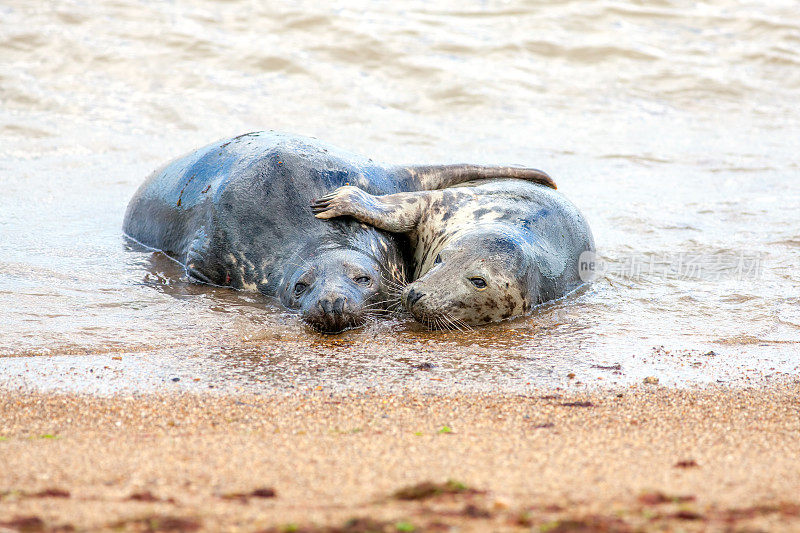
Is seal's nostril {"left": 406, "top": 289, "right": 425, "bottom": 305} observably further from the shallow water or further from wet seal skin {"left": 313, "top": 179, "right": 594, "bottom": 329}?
the shallow water

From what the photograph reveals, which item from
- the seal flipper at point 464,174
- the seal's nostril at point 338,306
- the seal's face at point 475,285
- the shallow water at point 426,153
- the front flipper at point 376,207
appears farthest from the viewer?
the seal flipper at point 464,174

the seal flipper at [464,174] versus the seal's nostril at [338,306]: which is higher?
the seal flipper at [464,174]

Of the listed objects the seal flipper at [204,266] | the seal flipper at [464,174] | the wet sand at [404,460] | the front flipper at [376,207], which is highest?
the seal flipper at [464,174]

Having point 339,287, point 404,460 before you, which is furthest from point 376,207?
point 404,460

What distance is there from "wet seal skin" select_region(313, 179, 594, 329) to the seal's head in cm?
23

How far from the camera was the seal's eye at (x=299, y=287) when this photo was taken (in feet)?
17.7

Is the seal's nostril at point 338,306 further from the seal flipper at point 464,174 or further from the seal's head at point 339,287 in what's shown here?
the seal flipper at point 464,174

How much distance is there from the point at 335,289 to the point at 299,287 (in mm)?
367

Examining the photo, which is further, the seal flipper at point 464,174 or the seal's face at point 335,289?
the seal flipper at point 464,174

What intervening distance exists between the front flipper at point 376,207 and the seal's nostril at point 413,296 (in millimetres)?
775

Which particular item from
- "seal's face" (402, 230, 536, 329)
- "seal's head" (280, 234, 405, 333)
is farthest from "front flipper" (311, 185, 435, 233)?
"seal's face" (402, 230, 536, 329)

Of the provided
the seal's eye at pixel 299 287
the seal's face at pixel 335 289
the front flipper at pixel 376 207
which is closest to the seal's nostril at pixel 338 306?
the seal's face at pixel 335 289

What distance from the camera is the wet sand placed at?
2.35m

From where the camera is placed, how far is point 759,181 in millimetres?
9438
